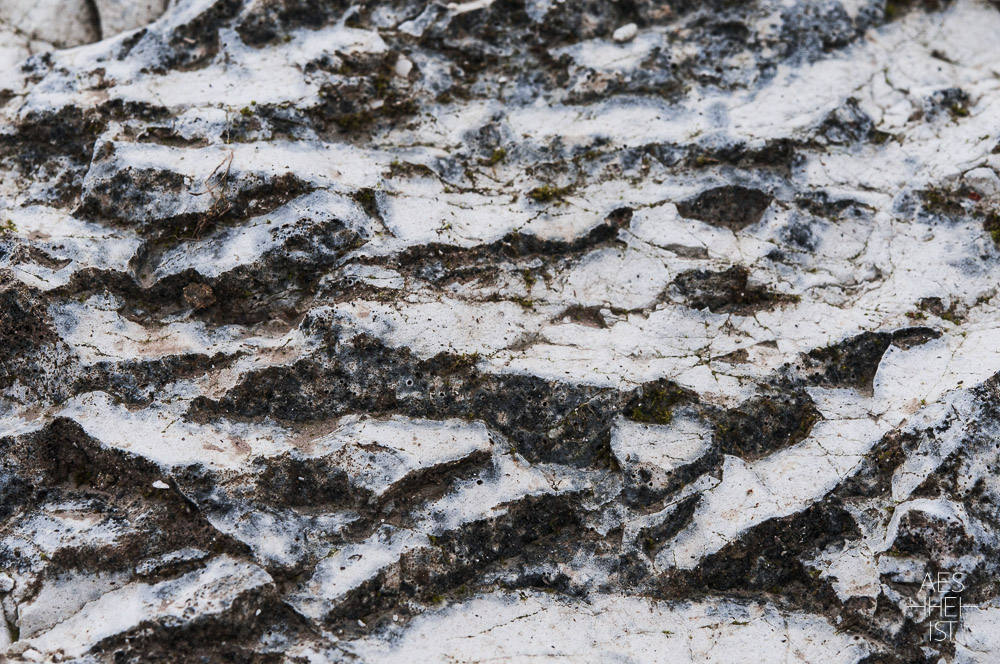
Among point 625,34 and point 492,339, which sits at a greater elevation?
point 625,34

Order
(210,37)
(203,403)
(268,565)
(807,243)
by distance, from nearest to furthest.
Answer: (268,565), (203,403), (807,243), (210,37)

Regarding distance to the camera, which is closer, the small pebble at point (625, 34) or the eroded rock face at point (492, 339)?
the eroded rock face at point (492, 339)

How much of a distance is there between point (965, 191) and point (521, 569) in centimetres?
476

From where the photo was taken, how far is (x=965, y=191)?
6430 mm

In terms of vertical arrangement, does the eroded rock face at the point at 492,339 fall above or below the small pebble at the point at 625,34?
below

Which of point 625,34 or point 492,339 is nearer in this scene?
point 492,339

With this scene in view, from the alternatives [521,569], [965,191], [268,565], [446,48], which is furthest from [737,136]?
[268,565]

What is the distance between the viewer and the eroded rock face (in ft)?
16.8

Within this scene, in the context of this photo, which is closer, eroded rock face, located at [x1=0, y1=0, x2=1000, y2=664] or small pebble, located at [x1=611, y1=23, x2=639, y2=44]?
eroded rock face, located at [x1=0, y1=0, x2=1000, y2=664]

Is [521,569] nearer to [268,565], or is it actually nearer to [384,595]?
[384,595]

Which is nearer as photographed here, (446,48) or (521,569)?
(521,569)

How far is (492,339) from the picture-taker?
577 centimetres

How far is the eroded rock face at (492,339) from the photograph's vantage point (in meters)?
5.11

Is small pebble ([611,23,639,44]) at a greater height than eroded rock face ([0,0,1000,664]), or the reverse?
small pebble ([611,23,639,44])
